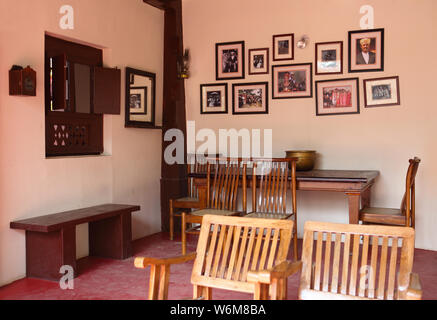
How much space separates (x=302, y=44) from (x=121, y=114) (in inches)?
92.0

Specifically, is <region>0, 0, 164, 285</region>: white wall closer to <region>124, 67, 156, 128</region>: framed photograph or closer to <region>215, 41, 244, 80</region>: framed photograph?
<region>124, 67, 156, 128</region>: framed photograph

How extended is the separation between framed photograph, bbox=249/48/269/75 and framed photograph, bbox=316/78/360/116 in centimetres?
72

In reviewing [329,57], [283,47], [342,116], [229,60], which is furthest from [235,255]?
[229,60]

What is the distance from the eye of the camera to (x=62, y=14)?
4.16m

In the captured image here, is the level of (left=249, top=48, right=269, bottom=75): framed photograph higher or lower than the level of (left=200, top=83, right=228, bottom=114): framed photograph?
higher

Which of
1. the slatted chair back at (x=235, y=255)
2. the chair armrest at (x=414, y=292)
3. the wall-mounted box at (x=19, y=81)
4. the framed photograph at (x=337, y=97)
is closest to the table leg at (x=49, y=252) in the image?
the wall-mounted box at (x=19, y=81)

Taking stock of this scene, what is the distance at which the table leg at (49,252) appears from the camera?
3.64m

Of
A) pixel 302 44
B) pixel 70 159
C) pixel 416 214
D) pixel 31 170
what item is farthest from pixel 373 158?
pixel 31 170

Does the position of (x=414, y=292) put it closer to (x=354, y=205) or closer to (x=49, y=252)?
(x=354, y=205)

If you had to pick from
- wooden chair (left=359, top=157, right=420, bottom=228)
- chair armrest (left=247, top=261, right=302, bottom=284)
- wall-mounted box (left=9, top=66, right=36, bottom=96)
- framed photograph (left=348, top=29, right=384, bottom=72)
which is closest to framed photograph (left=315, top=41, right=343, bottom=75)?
framed photograph (left=348, top=29, right=384, bottom=72)

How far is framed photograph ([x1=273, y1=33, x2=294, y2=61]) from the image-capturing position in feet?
17.4

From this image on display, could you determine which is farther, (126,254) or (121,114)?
(121,114)

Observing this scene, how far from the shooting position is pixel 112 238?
4426 mm

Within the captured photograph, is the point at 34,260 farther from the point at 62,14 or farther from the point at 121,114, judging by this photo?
the point at 62,14
